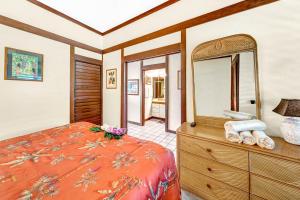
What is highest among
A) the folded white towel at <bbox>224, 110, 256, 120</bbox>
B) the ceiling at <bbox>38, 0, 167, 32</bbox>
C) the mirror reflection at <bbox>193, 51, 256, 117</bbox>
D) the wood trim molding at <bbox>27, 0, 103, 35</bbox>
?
the ceiling at <bbox>38, 0, 167, 32</bbox>

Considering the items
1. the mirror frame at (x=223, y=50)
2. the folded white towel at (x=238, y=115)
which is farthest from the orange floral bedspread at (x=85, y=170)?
the folded white towel at (x=238, y=115)

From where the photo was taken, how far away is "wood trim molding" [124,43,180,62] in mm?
2129

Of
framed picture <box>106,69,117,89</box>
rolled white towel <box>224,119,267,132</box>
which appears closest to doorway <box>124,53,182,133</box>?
framed picture <box>106,69,117,89</box>

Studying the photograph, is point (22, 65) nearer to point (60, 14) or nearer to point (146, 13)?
point (60, 14)

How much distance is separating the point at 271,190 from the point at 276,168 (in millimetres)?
205

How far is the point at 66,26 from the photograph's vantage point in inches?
99.4

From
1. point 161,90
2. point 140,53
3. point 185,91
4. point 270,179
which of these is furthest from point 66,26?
point 161,90

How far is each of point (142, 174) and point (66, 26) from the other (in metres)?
3.06

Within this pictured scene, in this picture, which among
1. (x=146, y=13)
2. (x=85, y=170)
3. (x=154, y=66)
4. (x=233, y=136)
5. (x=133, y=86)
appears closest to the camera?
(x=85, y=170)

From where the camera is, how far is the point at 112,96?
10.3 ft

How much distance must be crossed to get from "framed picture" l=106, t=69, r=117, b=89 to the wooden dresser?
82.8 inches

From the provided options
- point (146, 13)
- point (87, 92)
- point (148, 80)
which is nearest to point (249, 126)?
point (146, 13)

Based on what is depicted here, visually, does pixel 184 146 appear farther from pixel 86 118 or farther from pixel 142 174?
pixel 86 118

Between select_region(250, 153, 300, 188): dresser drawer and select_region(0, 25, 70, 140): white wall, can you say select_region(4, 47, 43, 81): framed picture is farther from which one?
select_region(250, 153, 300, 188): dresser drawer
